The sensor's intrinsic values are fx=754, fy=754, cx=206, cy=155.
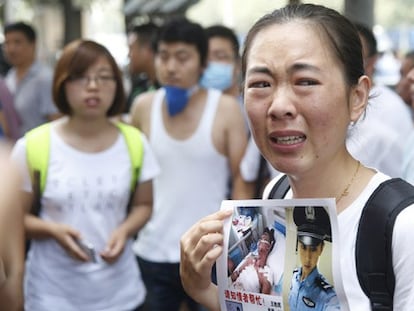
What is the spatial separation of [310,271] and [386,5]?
5346cm

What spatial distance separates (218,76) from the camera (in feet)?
18.6

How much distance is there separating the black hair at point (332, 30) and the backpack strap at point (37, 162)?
1.66 metres

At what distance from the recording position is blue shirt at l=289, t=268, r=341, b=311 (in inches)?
64.1

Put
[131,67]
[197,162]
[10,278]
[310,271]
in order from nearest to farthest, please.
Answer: [310,271] → [10,278] → [197,162] → [131,67]

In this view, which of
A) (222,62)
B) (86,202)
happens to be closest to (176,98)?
(86,202)

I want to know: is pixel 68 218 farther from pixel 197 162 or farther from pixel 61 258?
pixel 197 162

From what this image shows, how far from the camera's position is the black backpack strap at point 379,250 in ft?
5.28

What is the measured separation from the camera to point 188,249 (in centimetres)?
181

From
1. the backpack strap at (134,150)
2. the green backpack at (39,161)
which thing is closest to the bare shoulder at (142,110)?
the backpack strap at (134,150)

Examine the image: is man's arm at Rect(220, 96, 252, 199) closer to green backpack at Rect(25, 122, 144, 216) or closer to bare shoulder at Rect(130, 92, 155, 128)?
bare shoulder at Rect(130, 92, 155, 128)

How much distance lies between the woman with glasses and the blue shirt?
1.76 m

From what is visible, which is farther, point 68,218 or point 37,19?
point 37,19

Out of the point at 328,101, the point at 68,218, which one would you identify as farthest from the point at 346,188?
the point at 68,218

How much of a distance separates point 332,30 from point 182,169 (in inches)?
92.6
